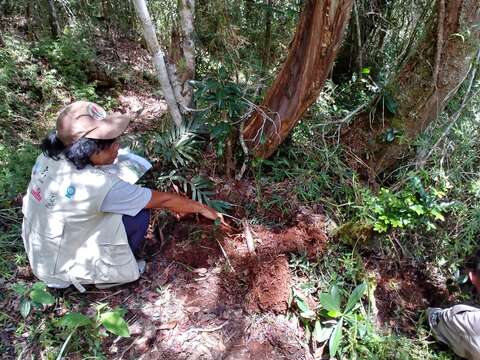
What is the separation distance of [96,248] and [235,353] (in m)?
1.06

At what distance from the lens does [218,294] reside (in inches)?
91.4

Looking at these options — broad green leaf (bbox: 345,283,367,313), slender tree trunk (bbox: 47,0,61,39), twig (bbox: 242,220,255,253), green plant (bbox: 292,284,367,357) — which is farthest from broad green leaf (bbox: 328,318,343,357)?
slender tree trunk (bbox: 47,0,61,39)

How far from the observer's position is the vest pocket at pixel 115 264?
2.20m

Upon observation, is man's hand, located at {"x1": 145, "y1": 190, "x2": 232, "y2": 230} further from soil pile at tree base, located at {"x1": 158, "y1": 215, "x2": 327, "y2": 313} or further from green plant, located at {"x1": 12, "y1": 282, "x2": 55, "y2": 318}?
green plant, located at {"x1": 12, "y1": 282, "x2": 55, "y2": 318}

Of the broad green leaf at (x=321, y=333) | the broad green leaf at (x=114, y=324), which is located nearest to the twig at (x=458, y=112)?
the broad green leaf at (x=321, y=333)

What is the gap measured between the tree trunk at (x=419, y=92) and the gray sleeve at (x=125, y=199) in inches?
68.0

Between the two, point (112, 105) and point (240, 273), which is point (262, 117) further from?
point (112, 105)

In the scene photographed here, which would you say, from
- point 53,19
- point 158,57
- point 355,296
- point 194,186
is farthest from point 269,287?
point 53,19

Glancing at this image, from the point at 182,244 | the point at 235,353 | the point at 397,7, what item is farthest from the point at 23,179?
the point at 397,7

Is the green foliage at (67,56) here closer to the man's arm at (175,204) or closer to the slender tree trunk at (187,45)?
the slender tree trunk at (187,45)

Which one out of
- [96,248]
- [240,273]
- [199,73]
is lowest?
[240,273]

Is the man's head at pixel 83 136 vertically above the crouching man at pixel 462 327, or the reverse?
the man's head at pixel 83 136

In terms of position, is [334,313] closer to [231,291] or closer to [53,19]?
[231,291]

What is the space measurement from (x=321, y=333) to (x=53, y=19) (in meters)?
5.59
